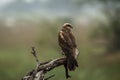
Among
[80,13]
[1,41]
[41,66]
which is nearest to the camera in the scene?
[41,66]

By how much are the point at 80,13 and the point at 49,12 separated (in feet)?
1.19

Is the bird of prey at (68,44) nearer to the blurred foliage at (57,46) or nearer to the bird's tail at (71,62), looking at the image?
the bird's tail at (71,62)

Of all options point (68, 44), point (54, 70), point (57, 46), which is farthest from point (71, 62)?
point (57, 46)

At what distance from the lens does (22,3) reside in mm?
4496

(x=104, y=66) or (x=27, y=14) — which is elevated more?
(x=27, y=14)

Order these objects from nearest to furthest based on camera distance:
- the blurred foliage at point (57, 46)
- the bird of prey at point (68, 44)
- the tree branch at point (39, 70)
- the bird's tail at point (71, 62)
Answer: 1. the tree branch at point (39, 70)
2. the bird's tail at point (71, 62)
3. the bird of prey at point (68, 44)
4. the blurred foliage at point (57, 46)

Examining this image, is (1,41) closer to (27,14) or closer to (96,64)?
(27,14)

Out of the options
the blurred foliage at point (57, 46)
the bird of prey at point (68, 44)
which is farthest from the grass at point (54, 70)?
the bird of prey at point (68, 44)

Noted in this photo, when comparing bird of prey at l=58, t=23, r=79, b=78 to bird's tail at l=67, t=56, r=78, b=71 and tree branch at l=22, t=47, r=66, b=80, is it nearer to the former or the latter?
bird's tail at l=67, t=56, r=78, b=71

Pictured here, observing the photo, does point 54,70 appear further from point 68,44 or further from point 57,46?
point 68,44

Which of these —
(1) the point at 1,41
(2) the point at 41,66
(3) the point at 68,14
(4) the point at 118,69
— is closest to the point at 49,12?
(3) the point at 68,14

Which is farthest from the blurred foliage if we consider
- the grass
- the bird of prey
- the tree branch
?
the tree branch

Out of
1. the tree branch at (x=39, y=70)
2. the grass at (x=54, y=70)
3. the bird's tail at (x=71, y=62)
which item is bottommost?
the grass at (x=54, y=70)

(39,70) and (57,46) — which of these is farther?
(57,46)
